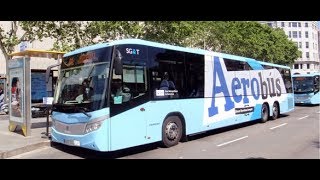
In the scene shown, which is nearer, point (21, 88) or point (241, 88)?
point (21, 88)

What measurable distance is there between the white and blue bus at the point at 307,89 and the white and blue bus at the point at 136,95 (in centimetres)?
1609

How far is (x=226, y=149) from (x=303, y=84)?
19.9 m

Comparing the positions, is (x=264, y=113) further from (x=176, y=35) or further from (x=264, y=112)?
(x=176, y=35)

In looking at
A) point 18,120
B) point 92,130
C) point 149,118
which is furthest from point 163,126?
point 18,120

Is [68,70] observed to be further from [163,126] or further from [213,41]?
[213,41]

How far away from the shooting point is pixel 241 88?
14.4 m

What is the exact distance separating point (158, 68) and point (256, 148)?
3.47m

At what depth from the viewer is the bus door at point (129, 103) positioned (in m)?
8.86

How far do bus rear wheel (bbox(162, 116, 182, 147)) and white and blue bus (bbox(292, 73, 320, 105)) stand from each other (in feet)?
62.8

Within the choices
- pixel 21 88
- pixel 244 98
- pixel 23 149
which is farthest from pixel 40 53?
pixel 244 98

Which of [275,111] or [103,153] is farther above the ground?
[275,111]

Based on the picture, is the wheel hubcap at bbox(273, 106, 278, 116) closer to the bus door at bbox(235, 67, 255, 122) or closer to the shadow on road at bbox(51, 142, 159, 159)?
the bus door at bbox(235, 67, 255, 122)

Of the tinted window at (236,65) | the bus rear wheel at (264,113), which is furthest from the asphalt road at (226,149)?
the bus rear wheel at (264,113)

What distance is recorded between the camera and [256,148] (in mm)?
10016
